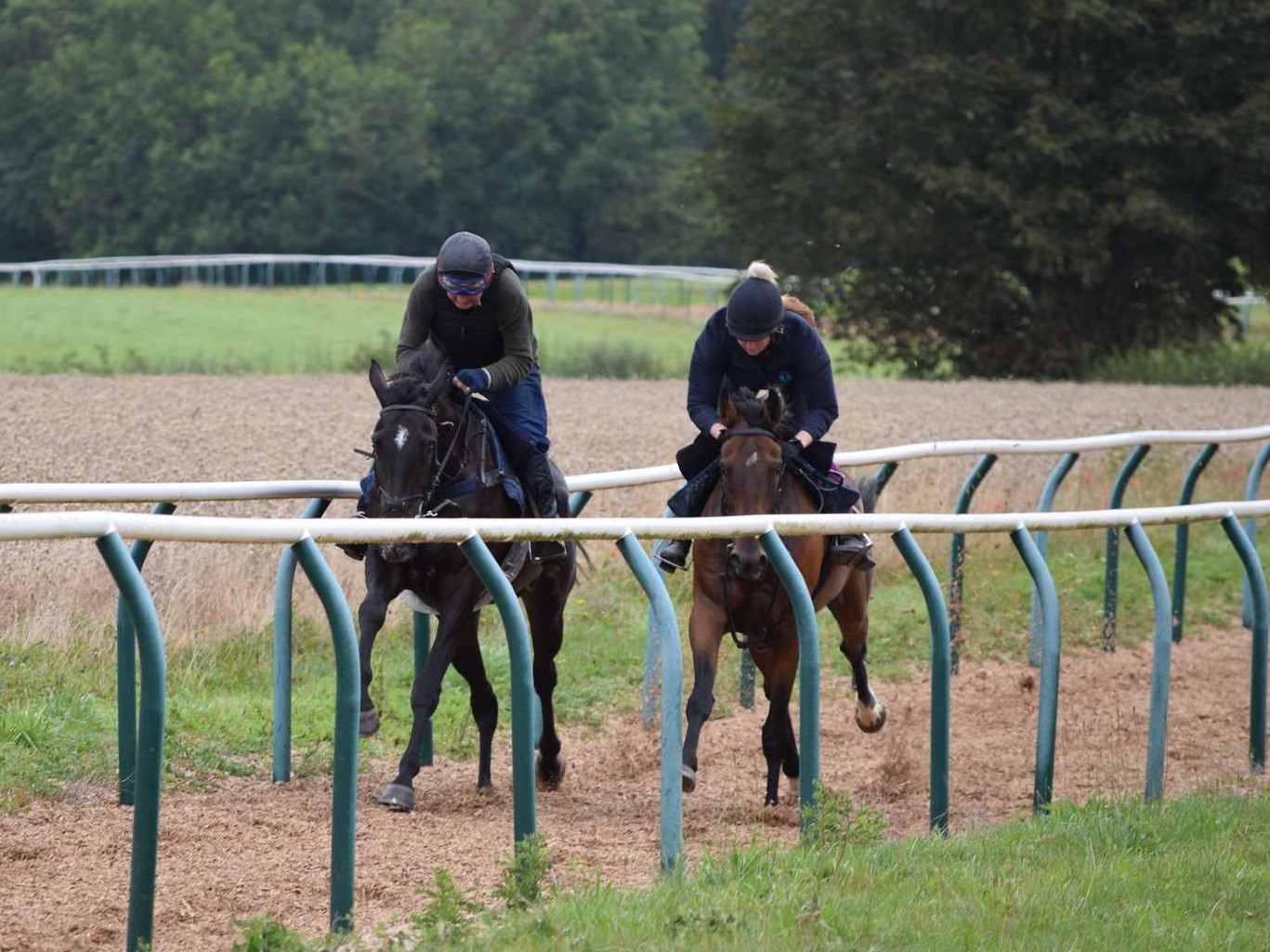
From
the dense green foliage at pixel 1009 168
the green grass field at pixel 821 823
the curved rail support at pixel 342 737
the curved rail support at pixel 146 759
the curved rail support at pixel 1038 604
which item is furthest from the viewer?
the dense green foliage at pixel 1009 168

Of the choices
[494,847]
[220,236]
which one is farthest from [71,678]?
[220,236]

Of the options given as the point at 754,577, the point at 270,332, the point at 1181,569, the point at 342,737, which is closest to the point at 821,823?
the point at 754,577

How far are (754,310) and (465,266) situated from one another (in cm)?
113

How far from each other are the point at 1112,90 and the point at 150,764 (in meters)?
25.5

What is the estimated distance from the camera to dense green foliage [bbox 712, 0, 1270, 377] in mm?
27562

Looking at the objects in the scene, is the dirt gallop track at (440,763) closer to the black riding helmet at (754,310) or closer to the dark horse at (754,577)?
the dark horse at (754,577)

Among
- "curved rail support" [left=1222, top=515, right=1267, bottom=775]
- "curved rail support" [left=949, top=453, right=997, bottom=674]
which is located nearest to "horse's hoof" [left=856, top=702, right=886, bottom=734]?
"curved rail support" [left=1222, top=515, right=1267, bottom=775]

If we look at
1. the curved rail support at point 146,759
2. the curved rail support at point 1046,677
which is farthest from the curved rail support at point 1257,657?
the curved rail support at point 146,759

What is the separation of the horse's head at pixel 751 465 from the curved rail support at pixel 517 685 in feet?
6.41

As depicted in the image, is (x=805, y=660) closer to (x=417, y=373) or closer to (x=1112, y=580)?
(x=417, y=373)

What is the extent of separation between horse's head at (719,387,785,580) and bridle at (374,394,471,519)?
0.99 metres

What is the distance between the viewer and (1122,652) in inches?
465

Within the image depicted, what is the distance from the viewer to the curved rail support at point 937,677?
7043 mm

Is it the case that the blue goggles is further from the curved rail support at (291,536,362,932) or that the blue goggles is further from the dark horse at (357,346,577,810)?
the curved rail support at (291,536,362,932)
